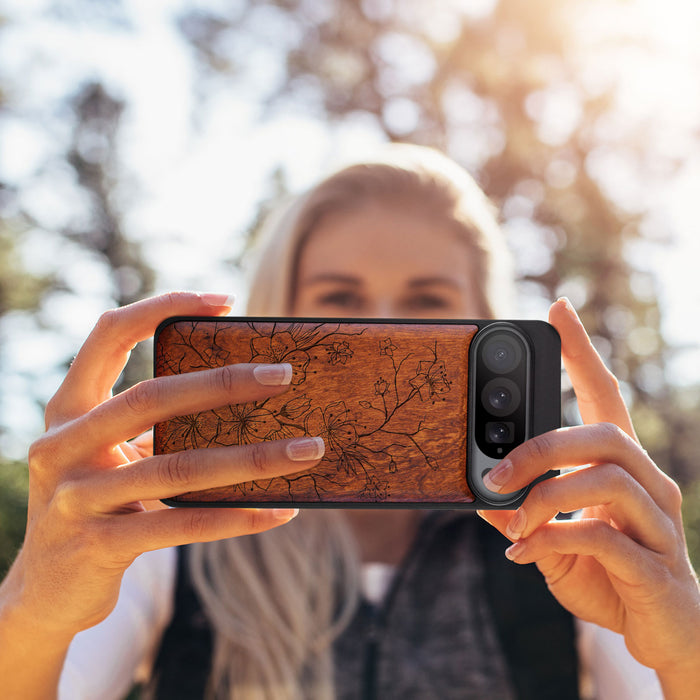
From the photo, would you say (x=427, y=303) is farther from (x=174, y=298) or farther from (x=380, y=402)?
(x=174, y=298)

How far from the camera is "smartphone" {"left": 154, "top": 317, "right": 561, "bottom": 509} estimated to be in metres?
1.46

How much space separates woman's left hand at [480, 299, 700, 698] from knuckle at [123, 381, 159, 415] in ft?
2.53

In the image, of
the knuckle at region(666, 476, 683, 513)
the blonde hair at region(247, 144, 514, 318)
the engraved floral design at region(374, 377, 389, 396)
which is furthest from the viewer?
the blonde hair at region(247, 144, 514, 318)

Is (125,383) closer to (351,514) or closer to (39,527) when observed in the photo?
(351,514)

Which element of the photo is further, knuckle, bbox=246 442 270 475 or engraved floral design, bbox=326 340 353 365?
engraved floral design, bbox=326 340 353 365

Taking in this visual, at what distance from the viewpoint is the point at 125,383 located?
10867mm

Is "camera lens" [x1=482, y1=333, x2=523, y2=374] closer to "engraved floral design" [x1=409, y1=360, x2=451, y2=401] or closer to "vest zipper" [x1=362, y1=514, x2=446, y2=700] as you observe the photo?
"engraved floral design" [x1=409, y1=360, x2=451, y2=401]

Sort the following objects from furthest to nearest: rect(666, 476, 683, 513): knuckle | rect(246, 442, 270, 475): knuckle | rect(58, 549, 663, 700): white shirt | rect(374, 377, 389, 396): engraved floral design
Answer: rect(58, 549, 663, 700): white shirt < rect(374, 377, 389, 396): engraved floral design < rect(666, 476, 683, 513): knuckle < rect(246, 442, 270, 475): knuckle

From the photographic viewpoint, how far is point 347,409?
4.91 ft

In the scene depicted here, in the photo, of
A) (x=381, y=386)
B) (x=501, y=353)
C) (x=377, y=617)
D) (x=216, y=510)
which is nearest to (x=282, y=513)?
(x=216, y=510)

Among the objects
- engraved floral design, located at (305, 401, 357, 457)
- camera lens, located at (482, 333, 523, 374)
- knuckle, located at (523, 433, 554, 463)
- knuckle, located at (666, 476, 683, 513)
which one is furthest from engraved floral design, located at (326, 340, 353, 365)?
knuckle, located at (666, 476, 683, 513)

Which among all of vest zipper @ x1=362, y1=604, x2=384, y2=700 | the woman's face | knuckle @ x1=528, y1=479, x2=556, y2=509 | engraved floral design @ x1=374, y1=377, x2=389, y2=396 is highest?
the woman's face

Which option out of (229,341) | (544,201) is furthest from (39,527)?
(544,201)

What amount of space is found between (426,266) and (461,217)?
1.53 ft
